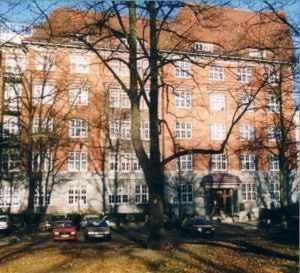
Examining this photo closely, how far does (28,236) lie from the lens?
1226 inches

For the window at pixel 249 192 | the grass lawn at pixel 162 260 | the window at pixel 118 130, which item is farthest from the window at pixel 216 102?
the grass lawn at pixel 162 260

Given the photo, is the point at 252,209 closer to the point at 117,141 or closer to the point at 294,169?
the point at 294,169

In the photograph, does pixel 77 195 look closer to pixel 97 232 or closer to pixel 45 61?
pixel 45 61

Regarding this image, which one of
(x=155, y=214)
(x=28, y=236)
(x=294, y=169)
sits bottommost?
(x=28, y=236)

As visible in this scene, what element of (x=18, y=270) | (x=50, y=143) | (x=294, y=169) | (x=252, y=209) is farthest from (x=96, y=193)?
(x=18, y=270)

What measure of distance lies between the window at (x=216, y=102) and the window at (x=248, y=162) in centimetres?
587

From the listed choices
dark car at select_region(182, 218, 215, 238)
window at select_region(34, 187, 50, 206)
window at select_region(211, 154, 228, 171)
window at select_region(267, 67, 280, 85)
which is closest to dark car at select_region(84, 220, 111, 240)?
dark car at select_region(182, 218, 215, 238)

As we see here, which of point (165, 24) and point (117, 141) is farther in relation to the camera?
point (117, 141)

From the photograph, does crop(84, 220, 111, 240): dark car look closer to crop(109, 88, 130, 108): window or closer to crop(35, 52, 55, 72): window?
crop(35, 52, 55, 72): window

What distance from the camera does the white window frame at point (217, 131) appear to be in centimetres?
4828

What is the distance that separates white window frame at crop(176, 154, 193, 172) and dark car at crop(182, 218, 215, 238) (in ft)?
50.9

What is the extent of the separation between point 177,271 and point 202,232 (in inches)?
632

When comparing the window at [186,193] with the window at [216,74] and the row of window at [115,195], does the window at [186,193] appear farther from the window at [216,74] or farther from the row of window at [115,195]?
the window at [216,74]

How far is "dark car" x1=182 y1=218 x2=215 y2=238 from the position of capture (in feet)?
96.8
